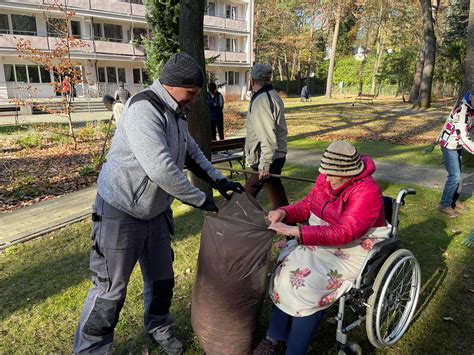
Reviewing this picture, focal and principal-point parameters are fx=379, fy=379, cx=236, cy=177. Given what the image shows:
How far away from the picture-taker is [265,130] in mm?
3871

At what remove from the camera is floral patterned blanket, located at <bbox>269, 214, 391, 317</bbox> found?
7.04 ft

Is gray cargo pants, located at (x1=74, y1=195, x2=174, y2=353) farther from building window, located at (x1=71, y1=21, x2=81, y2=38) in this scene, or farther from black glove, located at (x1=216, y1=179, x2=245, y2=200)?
building window, located at (x1=71, y1=21, x2=81, y2=38)

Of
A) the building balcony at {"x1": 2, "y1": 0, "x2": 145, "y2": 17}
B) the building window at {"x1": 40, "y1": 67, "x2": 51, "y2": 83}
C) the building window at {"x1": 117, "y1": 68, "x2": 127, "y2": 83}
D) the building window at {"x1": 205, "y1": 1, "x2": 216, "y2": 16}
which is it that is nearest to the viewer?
the building balcony at {"x1": 2, "y1": 0, "x2": 145, "y2": 17}

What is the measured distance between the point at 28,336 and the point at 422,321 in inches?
112

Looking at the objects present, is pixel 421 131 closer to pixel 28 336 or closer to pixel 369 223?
pixel 369 223

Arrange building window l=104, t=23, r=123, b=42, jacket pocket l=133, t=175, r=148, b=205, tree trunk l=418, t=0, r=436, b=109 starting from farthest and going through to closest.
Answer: building window l=104, t=23, r=123, b=42 < tree trunk l=418, t=0, r=436, b=109 < jacket pocket l=133, t=175, r=148, b=205

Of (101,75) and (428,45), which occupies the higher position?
(428,45)

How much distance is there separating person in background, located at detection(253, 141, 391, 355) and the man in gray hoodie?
2.00 ft

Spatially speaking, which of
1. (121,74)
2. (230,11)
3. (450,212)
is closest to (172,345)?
(450,212)

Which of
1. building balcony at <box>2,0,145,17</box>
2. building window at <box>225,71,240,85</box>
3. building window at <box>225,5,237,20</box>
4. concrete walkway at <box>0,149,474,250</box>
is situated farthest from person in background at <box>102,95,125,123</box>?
building window at <box>225,5,237,20</box>

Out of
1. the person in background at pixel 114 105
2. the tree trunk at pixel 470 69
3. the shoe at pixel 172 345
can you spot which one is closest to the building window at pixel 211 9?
the person in background at pixel 114 105

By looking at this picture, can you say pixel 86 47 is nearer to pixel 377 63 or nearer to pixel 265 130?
pixel 265 130

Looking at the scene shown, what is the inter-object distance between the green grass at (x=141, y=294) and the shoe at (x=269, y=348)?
32cm

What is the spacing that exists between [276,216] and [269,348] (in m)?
0.80
